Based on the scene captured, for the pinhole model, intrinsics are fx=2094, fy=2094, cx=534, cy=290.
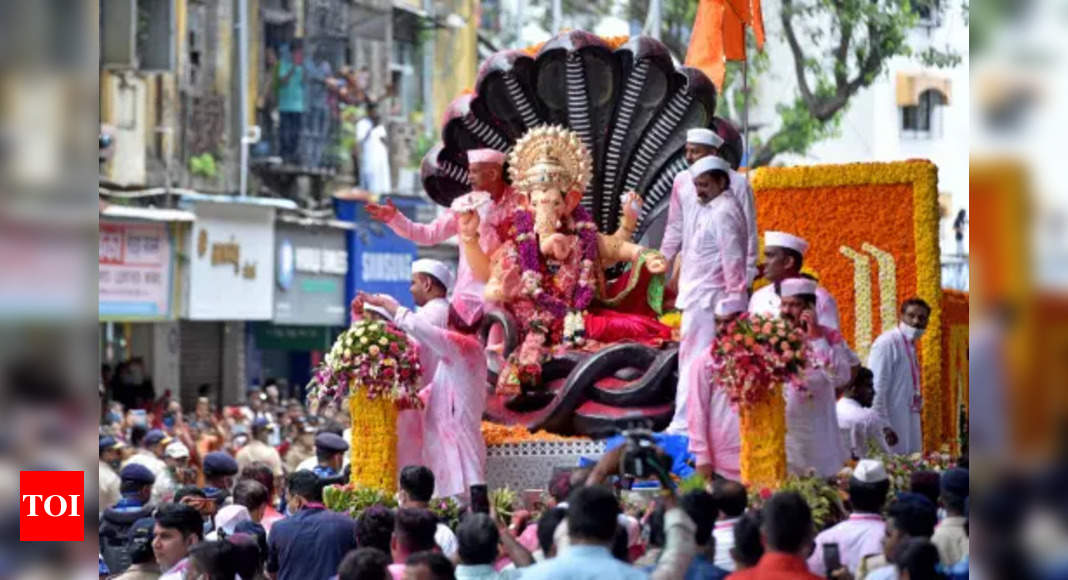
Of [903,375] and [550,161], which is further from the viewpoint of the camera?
[903,375]

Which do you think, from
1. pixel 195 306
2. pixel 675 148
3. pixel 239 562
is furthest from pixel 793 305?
pixel 195 306

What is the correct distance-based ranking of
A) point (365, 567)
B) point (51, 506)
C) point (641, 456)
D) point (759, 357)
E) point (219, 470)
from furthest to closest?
1. point (219, 470)
2. point (759, 357)
3. point (641, 456)
4. point (365, 567)
5. point (51, 506)

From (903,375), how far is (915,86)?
1773cm

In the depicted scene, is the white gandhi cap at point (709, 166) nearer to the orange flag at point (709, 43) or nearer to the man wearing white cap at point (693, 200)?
the man wearing white cap at point (693, 200)

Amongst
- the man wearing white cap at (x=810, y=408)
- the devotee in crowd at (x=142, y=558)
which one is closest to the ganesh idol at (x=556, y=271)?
the man wearing white cap at (x=810, y=408)

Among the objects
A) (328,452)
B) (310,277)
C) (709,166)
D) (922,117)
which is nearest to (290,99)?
(310,277)

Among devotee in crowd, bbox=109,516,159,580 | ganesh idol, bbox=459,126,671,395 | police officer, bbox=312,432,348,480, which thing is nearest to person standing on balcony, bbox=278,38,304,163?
ganesh idol, bbox=459,126,671,395

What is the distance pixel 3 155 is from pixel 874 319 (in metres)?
11.6

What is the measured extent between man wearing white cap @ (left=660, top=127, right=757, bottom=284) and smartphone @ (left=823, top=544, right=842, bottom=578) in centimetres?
446

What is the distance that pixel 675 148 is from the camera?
1453cm

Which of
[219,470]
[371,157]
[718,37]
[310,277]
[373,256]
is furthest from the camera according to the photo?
[371,157]

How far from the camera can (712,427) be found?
11656 mm

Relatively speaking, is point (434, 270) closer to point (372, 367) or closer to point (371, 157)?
point (372, 367)

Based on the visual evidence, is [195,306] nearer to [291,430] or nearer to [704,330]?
[291,430]
